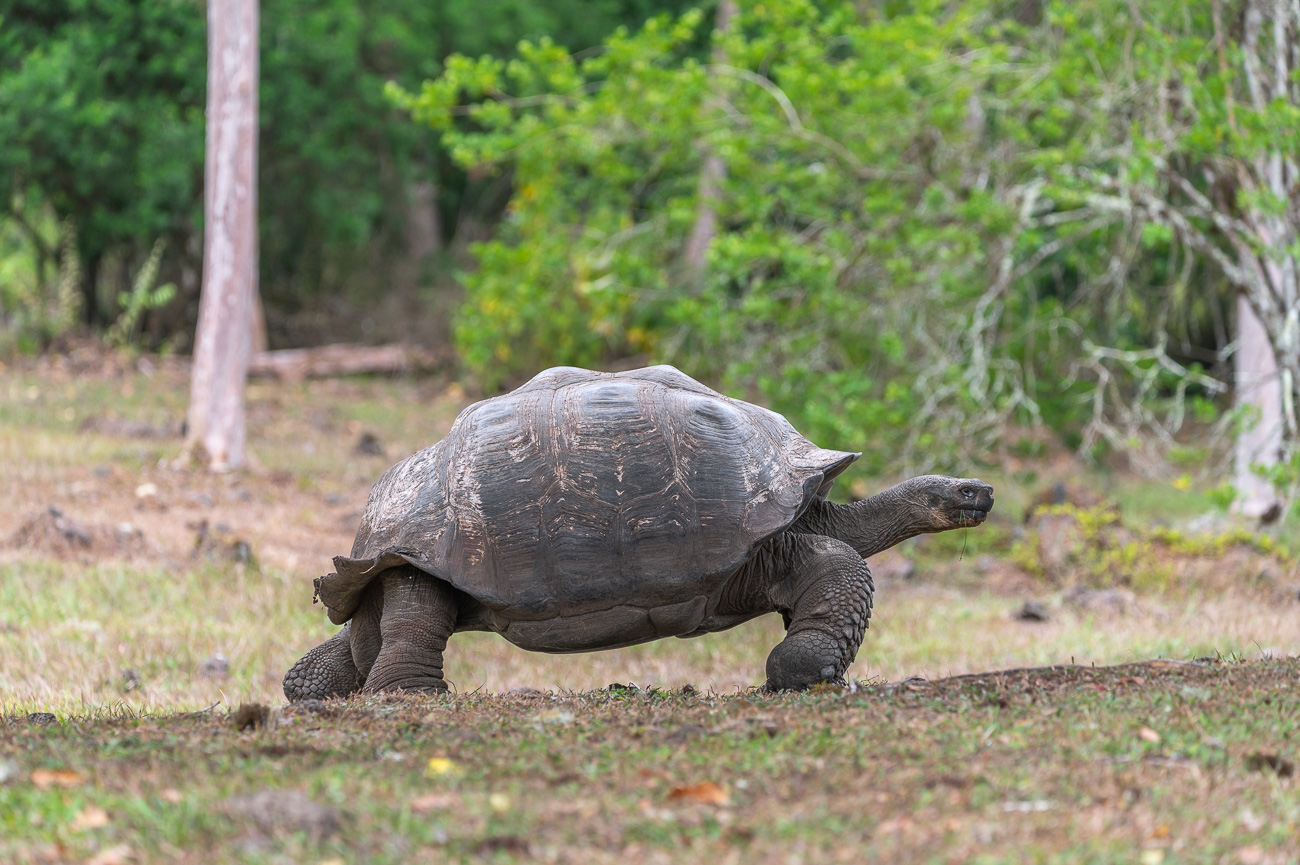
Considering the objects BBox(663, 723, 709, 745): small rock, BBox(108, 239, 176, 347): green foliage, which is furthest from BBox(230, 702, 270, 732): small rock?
BBox(108, 239, 176, 347): green foliage

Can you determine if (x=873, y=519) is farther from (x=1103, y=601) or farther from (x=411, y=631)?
(x=1103, y=601)

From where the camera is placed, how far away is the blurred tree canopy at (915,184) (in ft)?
32.4

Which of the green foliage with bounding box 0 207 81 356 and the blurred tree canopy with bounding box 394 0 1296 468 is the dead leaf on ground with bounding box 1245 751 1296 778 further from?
the green foliage with bounding box 0 207 81 356

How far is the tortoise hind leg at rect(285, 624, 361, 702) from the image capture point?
5340mm

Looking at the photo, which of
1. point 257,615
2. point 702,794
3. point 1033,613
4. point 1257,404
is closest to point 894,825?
point 702,794

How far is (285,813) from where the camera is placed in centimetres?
286

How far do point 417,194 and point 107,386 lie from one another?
1187 centimetres

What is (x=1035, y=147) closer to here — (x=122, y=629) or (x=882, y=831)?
Answer: (x=122, y=629)

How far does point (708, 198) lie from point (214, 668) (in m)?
6.83

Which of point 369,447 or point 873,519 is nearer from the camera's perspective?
point 873,519

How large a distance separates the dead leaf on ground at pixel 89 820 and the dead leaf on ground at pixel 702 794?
4.33ft

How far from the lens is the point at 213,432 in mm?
12203

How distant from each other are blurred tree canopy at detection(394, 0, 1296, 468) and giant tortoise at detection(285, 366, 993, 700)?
490 cm

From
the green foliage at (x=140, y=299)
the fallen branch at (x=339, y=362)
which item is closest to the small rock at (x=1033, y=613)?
the green foliage at (x=140, y=299)
